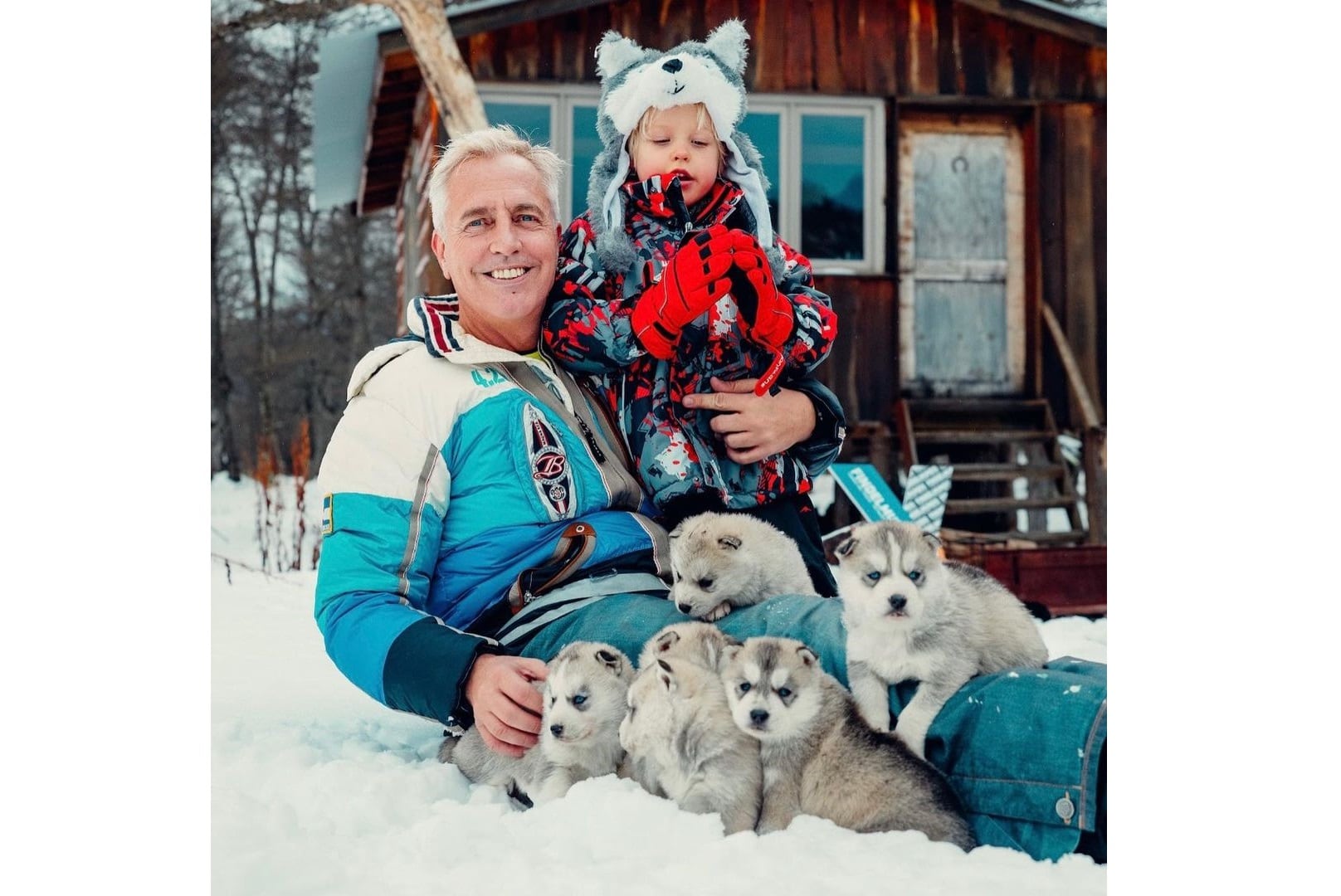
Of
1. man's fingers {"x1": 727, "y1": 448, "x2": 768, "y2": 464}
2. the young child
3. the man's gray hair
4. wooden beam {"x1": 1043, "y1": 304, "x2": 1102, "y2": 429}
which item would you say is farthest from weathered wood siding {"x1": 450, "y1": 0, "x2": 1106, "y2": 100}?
man's fingers {"x1": 727, "y1": 448, "x2": 768, "y2": 464}

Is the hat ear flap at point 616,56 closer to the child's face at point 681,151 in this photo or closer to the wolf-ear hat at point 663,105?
the wolf-ear hat at point 663,105

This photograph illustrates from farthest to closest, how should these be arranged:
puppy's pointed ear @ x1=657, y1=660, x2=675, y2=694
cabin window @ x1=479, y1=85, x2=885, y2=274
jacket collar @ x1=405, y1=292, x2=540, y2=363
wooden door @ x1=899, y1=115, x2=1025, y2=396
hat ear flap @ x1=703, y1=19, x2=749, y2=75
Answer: wooden door @ x1=899, y1=115, x2=1025, y2=396 → cabin window @ x1=479, y1=85, x2=885, y2=274 → hat ear flap @ x1=703, y1=19, x2=749, y2=75 → jacket collar @ x1=405, y1=292, x2=540, y2=363 → puppy's pointed ear @ x1=657, y1=660, x2=675, y2=694

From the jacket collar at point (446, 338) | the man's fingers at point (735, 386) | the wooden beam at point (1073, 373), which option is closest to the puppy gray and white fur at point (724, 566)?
the man's fingers at point (735, 386)

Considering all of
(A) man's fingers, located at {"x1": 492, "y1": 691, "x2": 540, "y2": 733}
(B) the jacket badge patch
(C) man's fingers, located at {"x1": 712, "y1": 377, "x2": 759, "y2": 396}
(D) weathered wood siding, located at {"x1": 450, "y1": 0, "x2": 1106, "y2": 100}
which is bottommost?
(A) man's fingers, located at {"x1": 492, "y1": 691, "x2": 540, "y2": 733}

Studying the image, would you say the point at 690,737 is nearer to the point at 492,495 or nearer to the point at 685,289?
the point at 492,495

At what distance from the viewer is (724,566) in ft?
6.89

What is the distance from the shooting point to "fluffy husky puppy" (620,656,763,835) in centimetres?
183

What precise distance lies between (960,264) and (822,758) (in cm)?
193

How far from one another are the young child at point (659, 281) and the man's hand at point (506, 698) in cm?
46

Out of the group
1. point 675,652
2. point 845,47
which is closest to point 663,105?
point 845,47

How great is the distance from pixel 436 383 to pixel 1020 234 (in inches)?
68.7

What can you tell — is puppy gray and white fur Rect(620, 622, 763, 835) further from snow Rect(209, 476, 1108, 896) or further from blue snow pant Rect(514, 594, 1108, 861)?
blue snow pant Rect(514, 594, 1108, 861)

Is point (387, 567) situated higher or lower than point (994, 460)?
lower

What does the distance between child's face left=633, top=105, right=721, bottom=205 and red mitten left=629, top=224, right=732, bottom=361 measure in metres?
0.15
